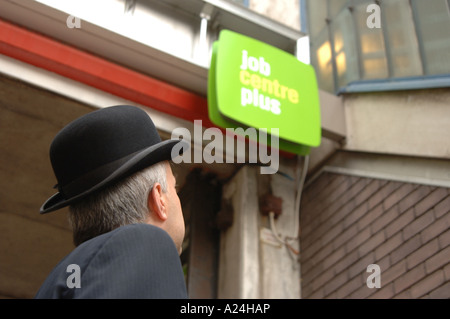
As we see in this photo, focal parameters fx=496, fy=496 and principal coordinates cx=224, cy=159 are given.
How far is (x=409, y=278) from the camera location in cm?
326

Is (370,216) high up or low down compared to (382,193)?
down

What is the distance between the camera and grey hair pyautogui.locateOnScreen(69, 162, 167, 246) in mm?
1204

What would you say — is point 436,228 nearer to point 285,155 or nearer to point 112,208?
point 285,155

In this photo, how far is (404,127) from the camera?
385cm

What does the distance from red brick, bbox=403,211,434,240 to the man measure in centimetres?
245

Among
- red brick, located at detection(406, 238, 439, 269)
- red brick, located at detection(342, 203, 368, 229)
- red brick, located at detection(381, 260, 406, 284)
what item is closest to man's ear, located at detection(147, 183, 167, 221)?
red brick, located at detection(406, 238, 439, 269)

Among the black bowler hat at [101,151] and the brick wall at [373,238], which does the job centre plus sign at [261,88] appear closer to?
the brick wall at [373,238]

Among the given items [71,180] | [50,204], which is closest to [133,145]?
[71,180]

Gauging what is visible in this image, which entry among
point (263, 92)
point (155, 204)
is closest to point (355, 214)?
point (263, 92)

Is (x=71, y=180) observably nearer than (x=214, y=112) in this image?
Yes

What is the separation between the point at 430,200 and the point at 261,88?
4.93 feet

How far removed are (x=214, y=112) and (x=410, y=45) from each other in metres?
1.74
